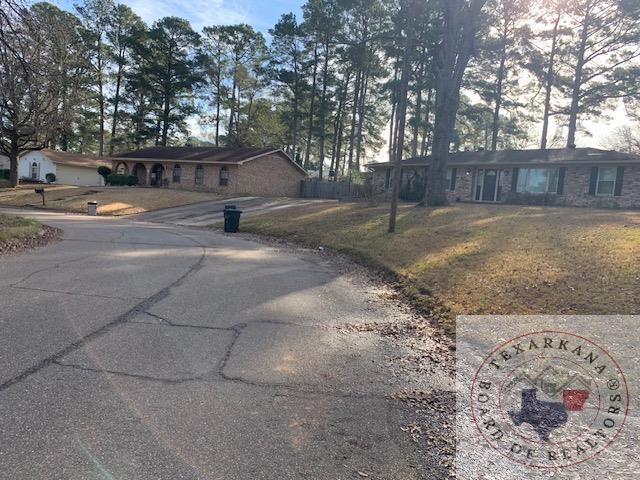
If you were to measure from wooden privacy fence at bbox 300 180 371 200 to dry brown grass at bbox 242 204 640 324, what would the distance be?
786 inches

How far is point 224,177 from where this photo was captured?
1464 inches

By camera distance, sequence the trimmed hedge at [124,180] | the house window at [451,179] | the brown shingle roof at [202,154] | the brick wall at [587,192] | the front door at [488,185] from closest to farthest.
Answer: the brick wall at [587,192] < the front door at [488,185] < the house window at [451,179] < the brown shingle roof at [202,154] < the trimmed hedge at [124,180]

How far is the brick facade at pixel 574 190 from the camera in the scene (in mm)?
23062

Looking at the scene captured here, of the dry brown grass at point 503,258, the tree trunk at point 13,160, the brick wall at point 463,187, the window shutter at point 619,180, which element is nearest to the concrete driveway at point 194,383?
the dry brown grass at point 503,258

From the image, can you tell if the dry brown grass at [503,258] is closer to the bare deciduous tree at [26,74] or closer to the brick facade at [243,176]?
the bare deciduous tree at [26,74]

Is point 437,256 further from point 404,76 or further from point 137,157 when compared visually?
point 137,157

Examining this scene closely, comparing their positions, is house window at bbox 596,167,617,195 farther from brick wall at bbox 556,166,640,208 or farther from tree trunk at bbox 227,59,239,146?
tree trunk at bbox 227,59,239,146

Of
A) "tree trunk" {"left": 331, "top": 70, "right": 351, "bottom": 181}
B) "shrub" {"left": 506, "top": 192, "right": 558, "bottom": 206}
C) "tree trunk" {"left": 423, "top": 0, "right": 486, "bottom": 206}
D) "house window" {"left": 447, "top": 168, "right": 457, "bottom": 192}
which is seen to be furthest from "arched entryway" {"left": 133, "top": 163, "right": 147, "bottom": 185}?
"shrub" {"left": 506, "top": 192, "right": 558, "bottom": 206}

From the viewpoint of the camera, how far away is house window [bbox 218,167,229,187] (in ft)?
121

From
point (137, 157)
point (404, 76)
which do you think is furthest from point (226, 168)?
point (404, 76)

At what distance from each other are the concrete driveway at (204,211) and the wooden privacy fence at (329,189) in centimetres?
753

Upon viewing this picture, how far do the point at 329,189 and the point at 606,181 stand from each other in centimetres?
2062

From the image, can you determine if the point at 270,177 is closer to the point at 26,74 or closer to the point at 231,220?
the point at 231,220

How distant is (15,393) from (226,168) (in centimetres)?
3470
